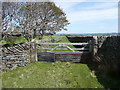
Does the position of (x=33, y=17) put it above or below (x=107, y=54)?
above

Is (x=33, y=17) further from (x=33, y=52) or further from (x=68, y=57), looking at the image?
(x=68, y=57)

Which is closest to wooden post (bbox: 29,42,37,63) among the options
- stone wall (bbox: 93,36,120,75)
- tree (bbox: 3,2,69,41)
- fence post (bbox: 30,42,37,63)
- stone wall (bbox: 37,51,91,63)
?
fence post (bbox: 30,42,37,63)

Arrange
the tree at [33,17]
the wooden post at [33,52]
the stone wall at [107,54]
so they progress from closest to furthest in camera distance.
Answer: the stone wall at [107,54] < the wooden post at [33,52] < the tree at [33,17]

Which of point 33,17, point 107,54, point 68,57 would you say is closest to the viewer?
point 107,54

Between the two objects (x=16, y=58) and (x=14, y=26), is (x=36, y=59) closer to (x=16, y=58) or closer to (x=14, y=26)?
(x=16, y=58)

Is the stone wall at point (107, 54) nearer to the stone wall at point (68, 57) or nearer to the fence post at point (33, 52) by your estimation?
the stone wall at point (68, 57)

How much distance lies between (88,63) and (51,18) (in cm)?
1689

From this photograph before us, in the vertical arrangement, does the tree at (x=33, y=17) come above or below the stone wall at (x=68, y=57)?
above

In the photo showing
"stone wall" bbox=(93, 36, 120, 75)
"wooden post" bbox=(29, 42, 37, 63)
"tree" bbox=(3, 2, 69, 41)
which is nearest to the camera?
"stone wall" bbox=(93, 36, 120, 75)

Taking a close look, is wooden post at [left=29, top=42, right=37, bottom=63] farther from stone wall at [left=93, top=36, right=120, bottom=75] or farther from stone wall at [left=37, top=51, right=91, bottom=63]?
stone wall at [left=93, top=36, right=120, bottom=75]

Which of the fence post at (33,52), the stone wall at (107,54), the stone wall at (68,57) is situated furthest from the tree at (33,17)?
the stone wall at (107,54)

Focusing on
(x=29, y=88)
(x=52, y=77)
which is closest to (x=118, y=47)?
(x=52, y=77)

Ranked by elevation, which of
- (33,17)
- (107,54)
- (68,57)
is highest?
(33,17)

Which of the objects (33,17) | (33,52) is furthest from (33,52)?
(33,17)
